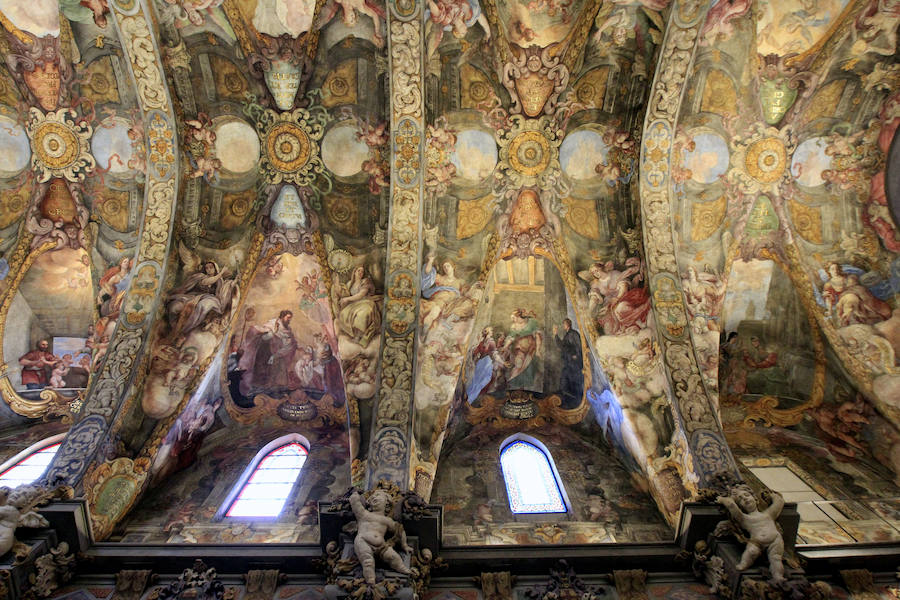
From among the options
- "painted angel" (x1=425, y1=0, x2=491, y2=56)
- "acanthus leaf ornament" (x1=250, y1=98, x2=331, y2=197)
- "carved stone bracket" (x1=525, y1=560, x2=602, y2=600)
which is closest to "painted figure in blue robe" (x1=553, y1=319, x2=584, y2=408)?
"carved stone bracket" (x1=525, y1=560, x2=602, y2=600)

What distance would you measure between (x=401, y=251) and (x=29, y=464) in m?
7.02

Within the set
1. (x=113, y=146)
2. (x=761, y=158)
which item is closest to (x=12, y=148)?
(x=113, y=146)

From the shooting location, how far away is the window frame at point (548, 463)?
812cm

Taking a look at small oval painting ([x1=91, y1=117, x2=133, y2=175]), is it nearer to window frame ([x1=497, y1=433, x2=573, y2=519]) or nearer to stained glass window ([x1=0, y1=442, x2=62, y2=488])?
stained glass window ([x1=0, y1=442, x2=62, y2=488])

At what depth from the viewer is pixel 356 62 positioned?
878 cm

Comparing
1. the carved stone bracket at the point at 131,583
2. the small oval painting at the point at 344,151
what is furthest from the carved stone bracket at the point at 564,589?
the small oval painting at the point at 344,151

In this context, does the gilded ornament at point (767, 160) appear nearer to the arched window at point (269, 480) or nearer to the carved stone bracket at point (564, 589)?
the carved stone bracket at point (564, 589)

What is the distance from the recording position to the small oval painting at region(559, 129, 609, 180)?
9.32m

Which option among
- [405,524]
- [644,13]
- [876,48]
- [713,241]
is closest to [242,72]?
[644,13]

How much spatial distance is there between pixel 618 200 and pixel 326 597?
7.54 m

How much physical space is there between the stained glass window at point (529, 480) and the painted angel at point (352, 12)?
23.7 feet

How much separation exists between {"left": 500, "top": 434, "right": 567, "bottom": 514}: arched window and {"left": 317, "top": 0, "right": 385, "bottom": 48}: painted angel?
7.18m

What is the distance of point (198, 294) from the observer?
911cm

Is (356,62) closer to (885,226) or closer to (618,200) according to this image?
(618,200)
